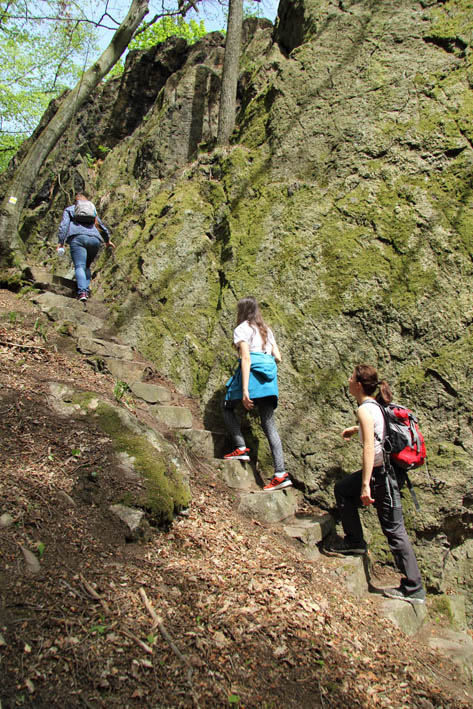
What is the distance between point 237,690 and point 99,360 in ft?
14.3

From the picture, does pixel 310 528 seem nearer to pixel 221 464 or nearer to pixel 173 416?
pixel 221 464

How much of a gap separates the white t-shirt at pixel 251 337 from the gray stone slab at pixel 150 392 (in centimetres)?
151

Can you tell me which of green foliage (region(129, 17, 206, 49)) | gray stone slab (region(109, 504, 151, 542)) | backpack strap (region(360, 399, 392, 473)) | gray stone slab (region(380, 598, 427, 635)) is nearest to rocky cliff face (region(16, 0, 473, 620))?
gray stone slab (region(380, 598, 427, 635))

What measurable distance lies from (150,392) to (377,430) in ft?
10.0

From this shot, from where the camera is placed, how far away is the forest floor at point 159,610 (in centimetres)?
216

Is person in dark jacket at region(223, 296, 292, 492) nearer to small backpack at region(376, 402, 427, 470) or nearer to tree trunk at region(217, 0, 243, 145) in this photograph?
small backpack at region(376, 402, 427, 470)

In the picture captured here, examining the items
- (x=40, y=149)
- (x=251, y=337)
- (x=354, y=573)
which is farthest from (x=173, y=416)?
(x=40, y=149)

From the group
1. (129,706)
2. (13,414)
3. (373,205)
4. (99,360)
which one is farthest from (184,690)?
(373,205)

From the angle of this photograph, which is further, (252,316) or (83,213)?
(83,213)

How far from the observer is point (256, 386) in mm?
5059

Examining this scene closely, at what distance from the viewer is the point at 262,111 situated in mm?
8172

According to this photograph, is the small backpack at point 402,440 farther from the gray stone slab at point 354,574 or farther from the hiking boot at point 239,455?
the hiking boot at point 239,455

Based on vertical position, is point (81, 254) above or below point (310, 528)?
above

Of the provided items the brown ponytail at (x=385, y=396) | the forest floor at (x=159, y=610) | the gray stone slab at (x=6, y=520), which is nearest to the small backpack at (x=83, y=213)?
the forest floor at (x=159, y=610)
